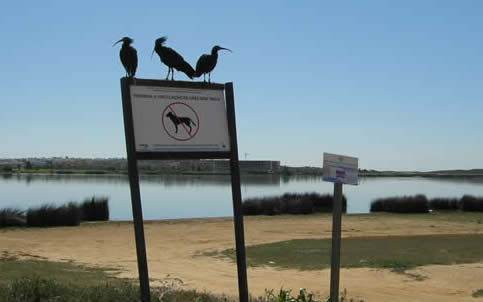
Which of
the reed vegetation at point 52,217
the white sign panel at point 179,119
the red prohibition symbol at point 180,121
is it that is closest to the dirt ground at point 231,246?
the reed vegetation at point 52,217

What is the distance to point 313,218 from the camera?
19.8m

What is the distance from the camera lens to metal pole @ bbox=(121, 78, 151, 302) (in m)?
4.44

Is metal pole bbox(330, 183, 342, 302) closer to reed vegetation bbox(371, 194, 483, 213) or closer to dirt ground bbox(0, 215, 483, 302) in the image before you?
dirt ground bbox(0, 215, 483, 302)

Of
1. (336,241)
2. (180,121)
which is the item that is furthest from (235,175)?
(336,241)

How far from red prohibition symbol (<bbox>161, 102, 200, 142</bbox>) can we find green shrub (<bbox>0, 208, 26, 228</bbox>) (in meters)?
12.7

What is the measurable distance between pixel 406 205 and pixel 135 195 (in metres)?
19.6

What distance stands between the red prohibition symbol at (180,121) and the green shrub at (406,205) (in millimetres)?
19080

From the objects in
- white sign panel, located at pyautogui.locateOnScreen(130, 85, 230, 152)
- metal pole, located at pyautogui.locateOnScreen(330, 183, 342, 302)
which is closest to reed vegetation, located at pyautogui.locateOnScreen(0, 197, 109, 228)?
white sign panel, located at pyautogui.locateOnScreen(130, 85, 230, 152)

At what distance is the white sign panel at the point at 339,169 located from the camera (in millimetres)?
4824

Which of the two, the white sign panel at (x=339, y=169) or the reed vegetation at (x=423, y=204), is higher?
the white sign panel at (x=339, y=169)

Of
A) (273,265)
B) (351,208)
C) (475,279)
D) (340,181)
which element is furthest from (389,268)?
(351,208)

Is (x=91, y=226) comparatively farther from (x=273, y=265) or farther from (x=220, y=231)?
(x=273, y=265)

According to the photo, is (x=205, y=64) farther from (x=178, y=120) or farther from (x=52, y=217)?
(x=52, y=217)

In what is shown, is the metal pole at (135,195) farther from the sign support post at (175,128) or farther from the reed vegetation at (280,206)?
the reed vegetation at (280,206)
